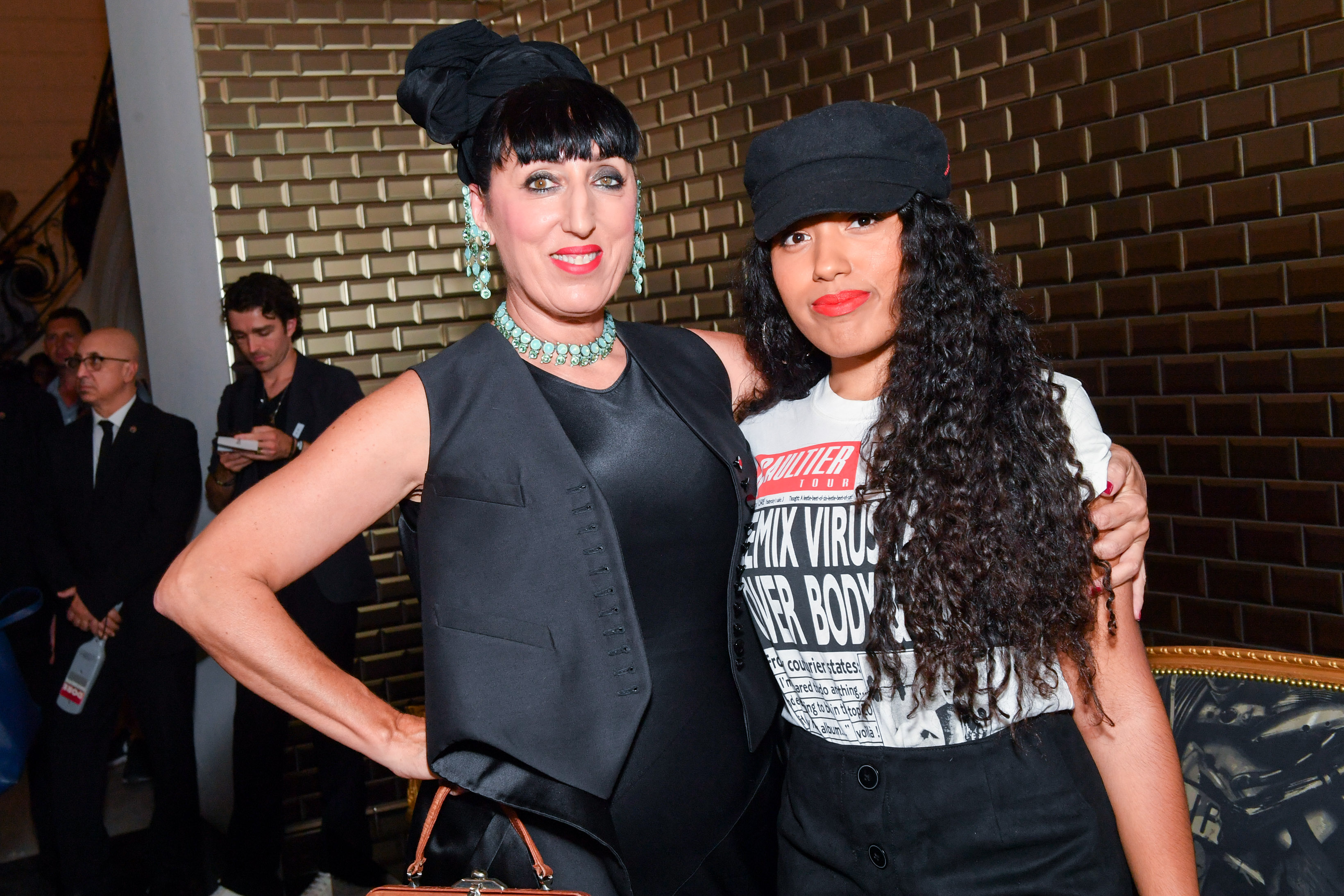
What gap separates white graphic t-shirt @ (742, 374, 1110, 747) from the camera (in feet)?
4.80

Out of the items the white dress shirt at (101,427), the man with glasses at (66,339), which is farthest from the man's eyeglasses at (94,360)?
the man with glasses at (66,339)

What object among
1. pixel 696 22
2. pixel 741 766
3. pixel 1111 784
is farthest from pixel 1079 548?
pixel 696 22

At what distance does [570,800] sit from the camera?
1521 mm

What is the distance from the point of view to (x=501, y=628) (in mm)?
1523

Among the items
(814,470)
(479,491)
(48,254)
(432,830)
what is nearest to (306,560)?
(479,491)

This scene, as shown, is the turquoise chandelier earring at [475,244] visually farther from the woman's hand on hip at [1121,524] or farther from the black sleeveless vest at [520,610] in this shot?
the woman's hand on hip at [1121,524]

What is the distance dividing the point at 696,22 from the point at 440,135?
9.73 ft

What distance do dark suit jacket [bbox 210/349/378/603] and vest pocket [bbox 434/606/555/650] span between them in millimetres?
2439

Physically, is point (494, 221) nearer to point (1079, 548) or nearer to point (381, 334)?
point (1079, 548)

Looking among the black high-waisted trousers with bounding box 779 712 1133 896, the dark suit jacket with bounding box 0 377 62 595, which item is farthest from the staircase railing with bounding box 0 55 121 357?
the black high-waisted trousers with bounding box 779 712 1133 896

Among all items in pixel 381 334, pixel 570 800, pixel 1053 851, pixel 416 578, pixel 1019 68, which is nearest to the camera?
pixel 1053 851

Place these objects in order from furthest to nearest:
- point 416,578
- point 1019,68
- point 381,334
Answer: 1. point 381,334
2. point 1019,68
3. point 416,578

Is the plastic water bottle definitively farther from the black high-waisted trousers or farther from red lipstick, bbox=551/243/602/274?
the black high-waisted trousers

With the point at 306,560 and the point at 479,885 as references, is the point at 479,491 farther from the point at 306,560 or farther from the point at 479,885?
the point at 479,885
